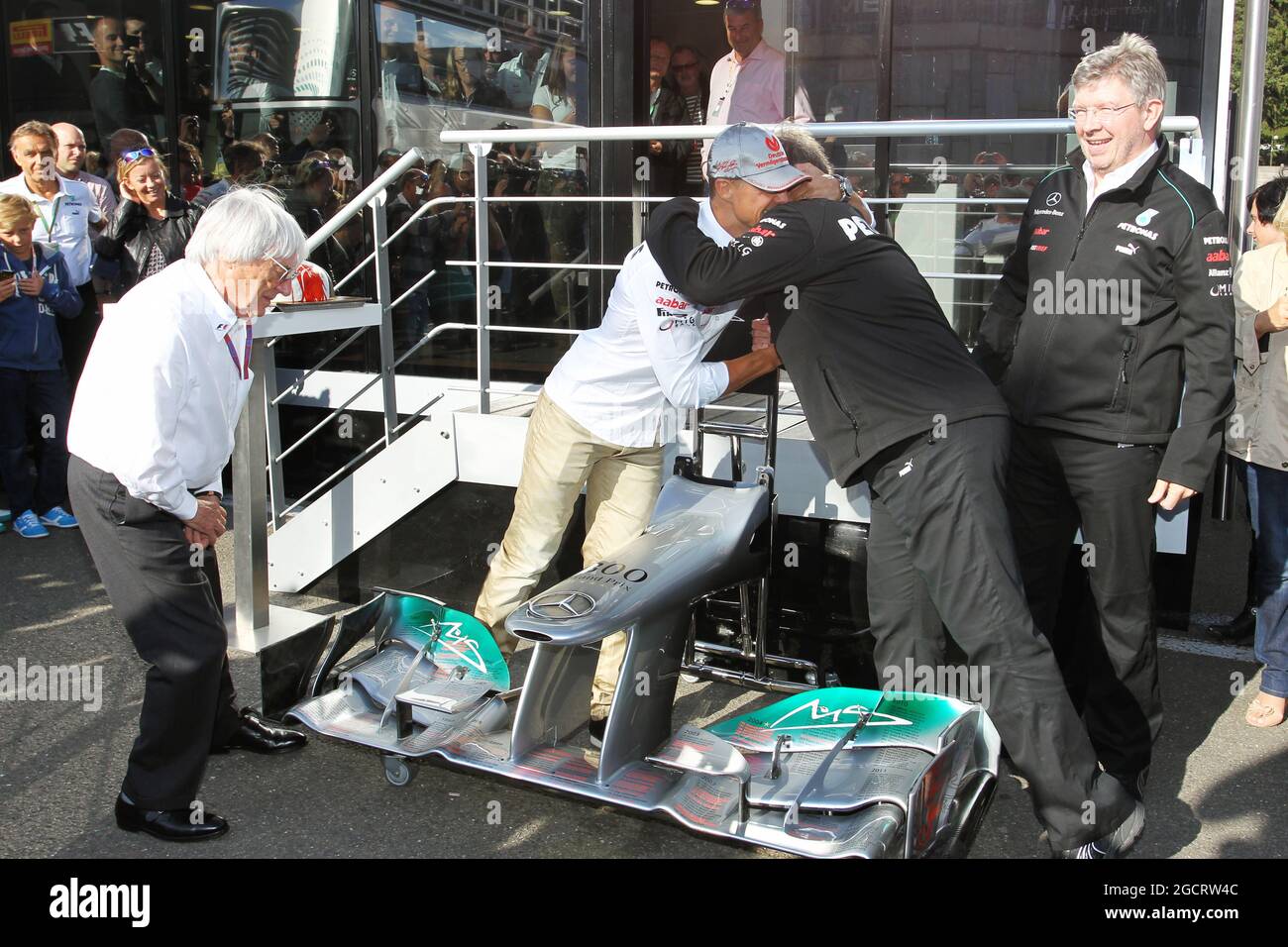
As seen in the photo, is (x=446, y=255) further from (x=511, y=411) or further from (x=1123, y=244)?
(x=1123, y=244)

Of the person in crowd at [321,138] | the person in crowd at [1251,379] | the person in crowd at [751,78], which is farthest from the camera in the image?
the person in crowd at [321,138]

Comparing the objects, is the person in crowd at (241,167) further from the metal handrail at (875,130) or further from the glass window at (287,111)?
the metal handrail at (875,130)

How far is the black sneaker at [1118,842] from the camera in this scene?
3.26m

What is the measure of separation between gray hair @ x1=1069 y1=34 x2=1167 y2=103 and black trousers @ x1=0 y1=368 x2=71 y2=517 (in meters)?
5.64

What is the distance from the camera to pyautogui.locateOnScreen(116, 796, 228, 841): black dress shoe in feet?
11.3

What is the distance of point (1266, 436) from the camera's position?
174 inches

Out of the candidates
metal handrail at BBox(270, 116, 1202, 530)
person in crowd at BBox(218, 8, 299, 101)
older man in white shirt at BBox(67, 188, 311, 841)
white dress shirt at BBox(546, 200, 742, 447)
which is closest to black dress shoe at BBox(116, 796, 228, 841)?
older man in white shirt at BBox(67, 188, 311, 841)

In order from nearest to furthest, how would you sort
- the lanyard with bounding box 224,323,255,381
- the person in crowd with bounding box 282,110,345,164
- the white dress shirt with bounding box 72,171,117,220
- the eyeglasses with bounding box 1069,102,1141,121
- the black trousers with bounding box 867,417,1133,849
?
the black trousers with bounding box 867,417,1133,849
the eyeglasses with bounding box 1069,102,1141,121
the lanyard with bounding box 224,323,255,381
the person in crowd with bounding box 282,110,345,164
the white dress shirt with bounding box 72,171,117,220

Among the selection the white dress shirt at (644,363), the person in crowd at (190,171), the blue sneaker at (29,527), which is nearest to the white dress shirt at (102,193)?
the person in crowd at (190,171)

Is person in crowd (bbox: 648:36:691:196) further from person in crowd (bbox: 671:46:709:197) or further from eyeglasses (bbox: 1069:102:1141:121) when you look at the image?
eyeglasses (bbox: 1069:102:1141:121)

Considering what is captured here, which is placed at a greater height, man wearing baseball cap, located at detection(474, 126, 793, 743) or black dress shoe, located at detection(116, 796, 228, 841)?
man wearing baseball cap, located at detection(474, 126, 793, 743)

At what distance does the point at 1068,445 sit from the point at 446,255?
14.9 ft

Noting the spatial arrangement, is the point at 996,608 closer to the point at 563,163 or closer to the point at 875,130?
the point at 875,130

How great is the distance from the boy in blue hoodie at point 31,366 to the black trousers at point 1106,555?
5314 millimetres
